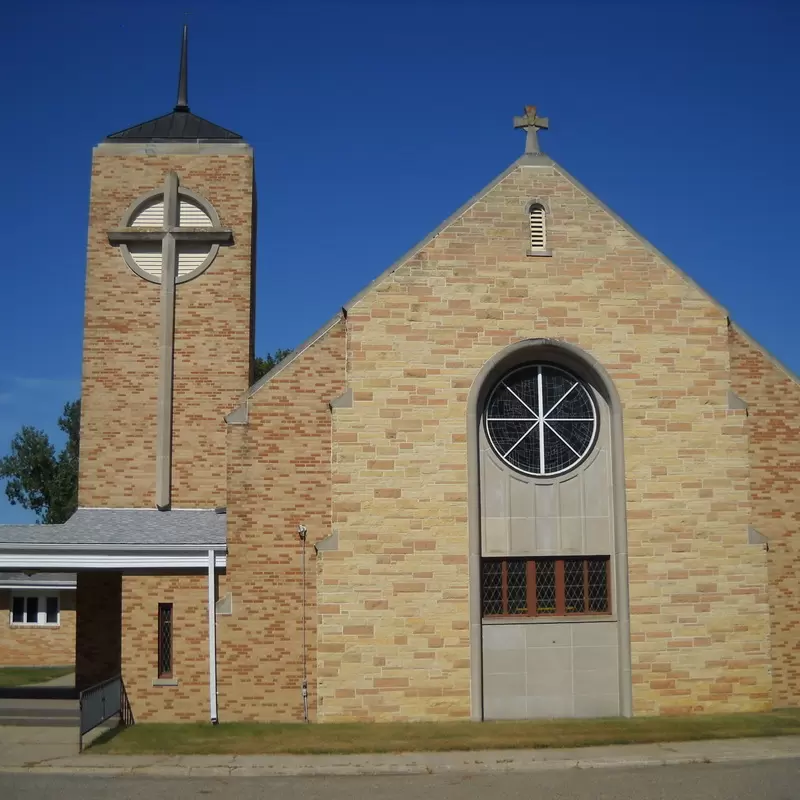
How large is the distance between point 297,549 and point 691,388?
324 inches

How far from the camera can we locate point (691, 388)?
19.7 m

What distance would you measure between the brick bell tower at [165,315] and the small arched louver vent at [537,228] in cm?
715

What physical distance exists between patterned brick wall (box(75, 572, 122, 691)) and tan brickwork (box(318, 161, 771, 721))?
5.90 metres

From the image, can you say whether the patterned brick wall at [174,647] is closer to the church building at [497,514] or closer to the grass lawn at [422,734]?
the church building at [497,514]

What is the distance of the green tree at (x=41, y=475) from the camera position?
57062mm

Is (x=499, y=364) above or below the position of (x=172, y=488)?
above

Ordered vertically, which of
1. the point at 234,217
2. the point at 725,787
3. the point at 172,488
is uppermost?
the point at 234,217

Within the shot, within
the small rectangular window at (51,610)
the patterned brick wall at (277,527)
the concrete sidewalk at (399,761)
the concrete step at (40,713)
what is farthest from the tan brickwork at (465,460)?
the small rectangular window at (51,610)

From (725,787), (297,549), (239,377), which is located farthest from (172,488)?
(725,787)

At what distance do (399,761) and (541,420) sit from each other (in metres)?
7.27

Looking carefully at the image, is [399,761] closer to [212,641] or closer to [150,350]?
[212,641]

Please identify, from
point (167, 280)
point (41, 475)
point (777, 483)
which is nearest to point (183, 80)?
point (167, 280)

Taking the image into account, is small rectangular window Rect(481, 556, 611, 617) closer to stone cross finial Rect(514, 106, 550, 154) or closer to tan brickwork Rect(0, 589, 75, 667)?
stone cross finial Rect(514, 106, 550, 154)

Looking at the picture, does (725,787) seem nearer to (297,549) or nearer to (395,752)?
(395,752)
